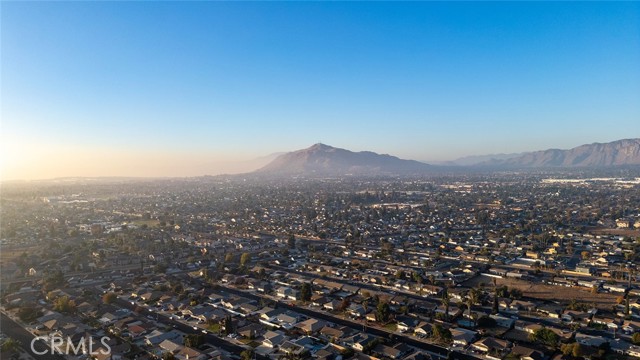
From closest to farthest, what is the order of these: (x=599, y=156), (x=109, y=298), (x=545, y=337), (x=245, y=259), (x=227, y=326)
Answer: (x=545, y=337) → (x=227, y=326) → (x=109, y=298) → (x=245, y=259) → (x=599, y=156)

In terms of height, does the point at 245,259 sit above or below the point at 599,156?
below

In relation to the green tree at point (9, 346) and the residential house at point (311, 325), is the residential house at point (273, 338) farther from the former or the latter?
the green tree at point (9, 346)

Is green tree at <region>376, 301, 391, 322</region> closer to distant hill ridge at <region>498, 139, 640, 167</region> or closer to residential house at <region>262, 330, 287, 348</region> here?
residential house at <region>262, 330, 287, 348</region>

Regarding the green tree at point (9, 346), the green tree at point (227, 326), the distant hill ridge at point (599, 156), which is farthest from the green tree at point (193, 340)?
the distant hill ridge at point (599, 156)

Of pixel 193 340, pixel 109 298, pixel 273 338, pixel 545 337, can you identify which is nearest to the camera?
pixel 545 337

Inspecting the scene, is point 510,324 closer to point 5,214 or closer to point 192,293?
point 192,293

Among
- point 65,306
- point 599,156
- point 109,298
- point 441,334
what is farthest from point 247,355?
point 599,156

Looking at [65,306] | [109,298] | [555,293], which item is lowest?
[555,293]

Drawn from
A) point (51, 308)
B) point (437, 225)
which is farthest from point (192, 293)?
point (437, 225)

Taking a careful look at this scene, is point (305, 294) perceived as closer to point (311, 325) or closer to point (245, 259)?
point (311, 325)
